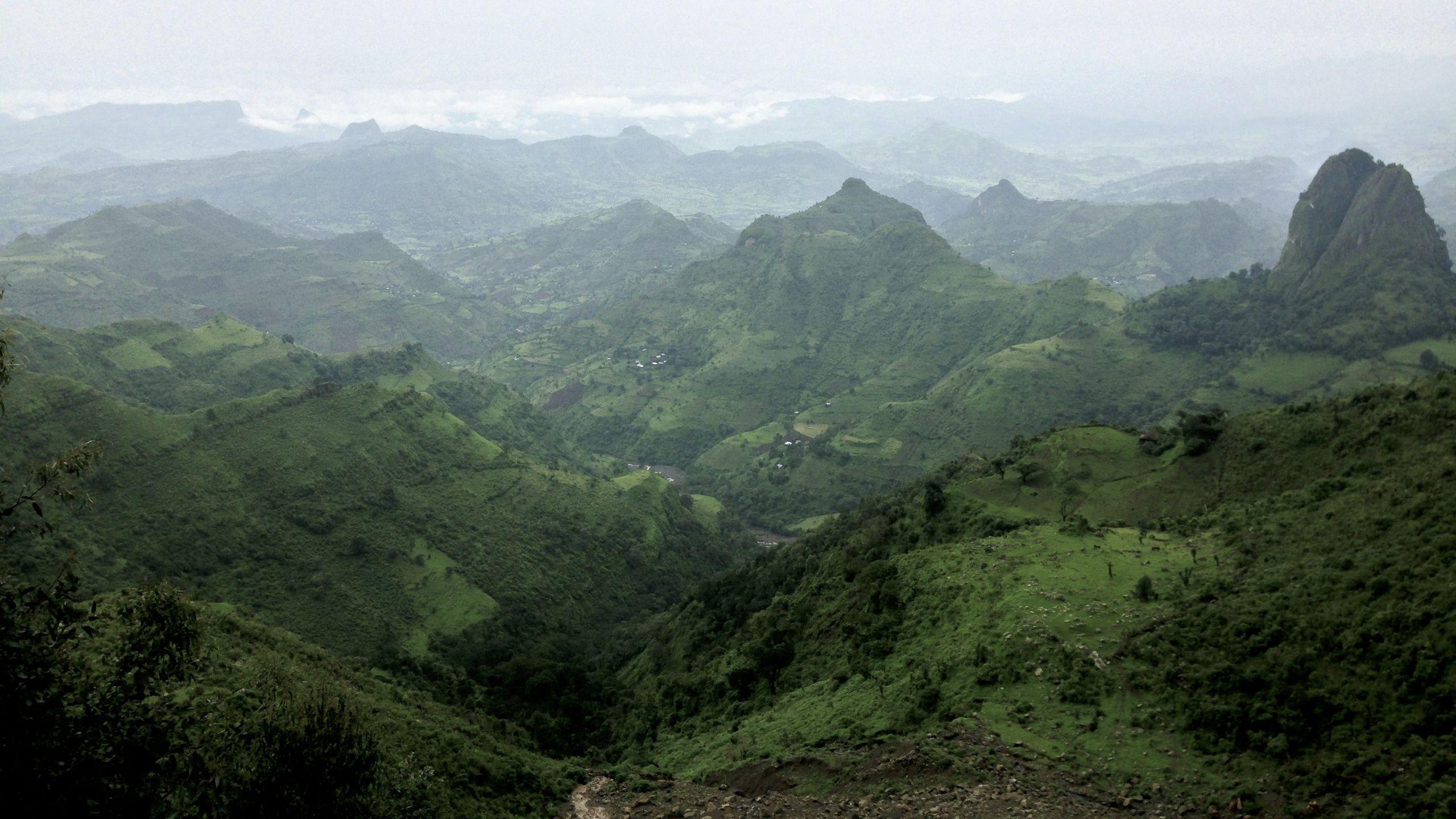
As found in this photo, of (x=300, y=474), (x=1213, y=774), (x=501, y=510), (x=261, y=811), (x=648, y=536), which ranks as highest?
(x=261, y=811)

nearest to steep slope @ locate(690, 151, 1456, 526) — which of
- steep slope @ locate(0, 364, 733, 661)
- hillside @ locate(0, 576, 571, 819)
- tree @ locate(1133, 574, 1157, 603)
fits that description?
steep slope @ locate(0, 364, 733, 661)

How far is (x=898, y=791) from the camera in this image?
30188mm

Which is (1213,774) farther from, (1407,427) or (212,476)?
(212,476)

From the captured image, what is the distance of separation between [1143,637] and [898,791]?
14572 millimetres

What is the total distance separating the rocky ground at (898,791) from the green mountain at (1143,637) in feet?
0.74

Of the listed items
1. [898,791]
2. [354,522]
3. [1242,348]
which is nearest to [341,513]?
[354,522]

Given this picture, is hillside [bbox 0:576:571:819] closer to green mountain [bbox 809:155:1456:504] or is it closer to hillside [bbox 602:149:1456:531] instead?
hillside [bbox 602:149:1456:531]

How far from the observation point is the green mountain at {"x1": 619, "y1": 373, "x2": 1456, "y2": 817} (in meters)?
26.9

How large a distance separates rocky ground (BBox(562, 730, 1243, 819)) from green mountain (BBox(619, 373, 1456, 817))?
0.23 m

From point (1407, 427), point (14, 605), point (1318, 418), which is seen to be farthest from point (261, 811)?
point (1318, 418)

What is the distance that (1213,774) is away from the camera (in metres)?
27.4

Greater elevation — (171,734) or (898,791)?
(171,734)

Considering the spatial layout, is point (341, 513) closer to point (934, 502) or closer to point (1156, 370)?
point (934, 502)

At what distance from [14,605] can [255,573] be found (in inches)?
2966
